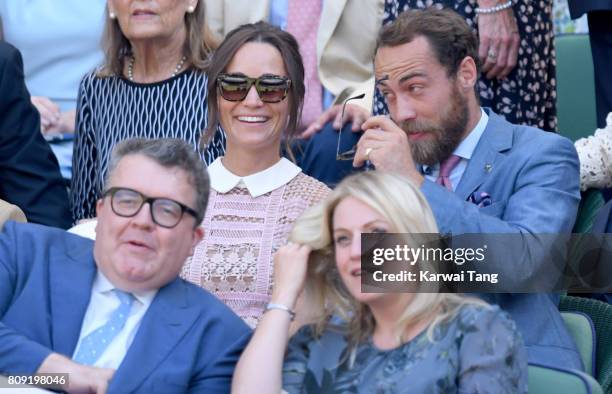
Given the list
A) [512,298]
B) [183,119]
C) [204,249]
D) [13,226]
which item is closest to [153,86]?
[183,119]

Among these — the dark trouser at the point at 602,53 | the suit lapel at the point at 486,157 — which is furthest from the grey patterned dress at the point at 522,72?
the suit lapel at the point at 486,157

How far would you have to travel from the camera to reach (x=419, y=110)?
418 centimetres

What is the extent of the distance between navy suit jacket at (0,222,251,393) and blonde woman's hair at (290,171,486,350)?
24 cm

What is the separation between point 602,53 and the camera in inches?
201

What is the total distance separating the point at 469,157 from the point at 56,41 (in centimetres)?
214

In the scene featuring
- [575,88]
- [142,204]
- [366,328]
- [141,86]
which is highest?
[575,88]

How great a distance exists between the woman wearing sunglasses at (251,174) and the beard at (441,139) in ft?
1.04

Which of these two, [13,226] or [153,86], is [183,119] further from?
[13,226]

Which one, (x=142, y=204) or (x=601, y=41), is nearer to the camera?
(x=142, y=204)

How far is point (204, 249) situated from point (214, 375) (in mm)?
803

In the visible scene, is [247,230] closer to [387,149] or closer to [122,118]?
[387,149]

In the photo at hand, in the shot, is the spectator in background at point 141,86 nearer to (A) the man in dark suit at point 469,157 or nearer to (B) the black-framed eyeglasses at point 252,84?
(B) the black-framed eyeglasses at point 252,84

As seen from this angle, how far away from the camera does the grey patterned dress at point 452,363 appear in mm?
3025

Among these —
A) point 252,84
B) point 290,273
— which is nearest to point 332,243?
point 290,273
